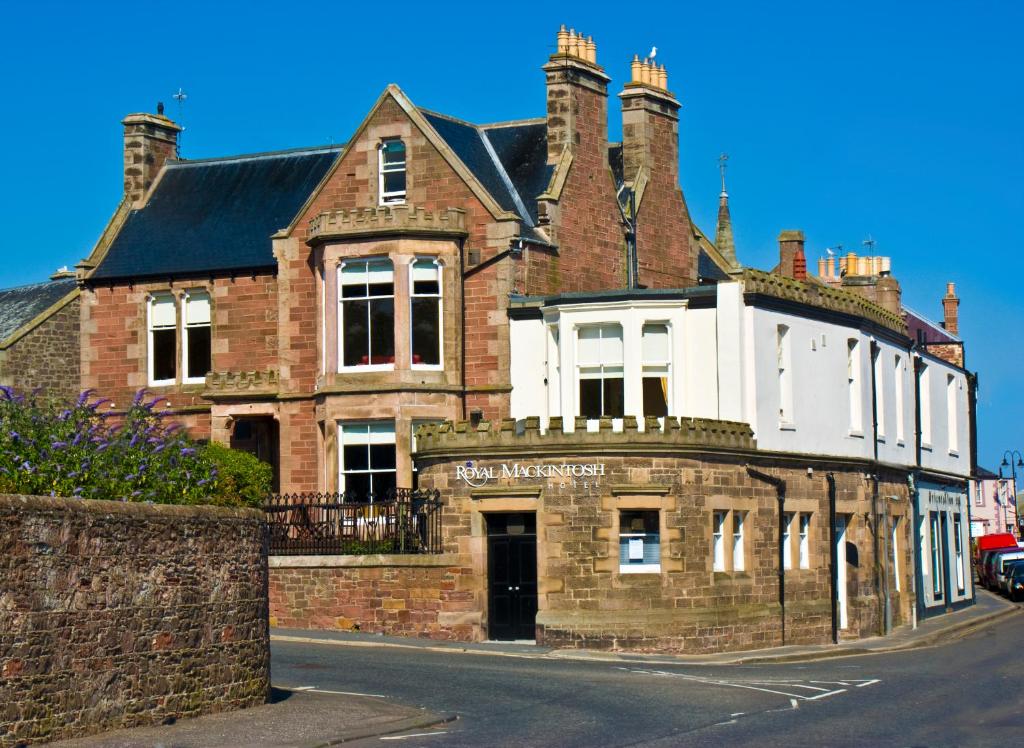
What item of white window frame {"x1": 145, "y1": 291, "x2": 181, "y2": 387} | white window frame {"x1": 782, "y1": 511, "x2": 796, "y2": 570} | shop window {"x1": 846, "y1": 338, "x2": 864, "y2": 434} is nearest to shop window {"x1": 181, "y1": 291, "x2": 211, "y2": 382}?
white window frame {"x1": 145, "y1": 291, "x2": 181, "y2": 387}

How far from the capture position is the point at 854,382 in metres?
41.8

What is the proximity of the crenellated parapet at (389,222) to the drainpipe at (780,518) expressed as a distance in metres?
8.89

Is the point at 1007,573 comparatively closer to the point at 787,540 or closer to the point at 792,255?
the point at 792,255

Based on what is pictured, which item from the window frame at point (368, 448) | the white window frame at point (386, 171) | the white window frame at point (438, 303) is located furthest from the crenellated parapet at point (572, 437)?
the white window frame at point (386, 171)

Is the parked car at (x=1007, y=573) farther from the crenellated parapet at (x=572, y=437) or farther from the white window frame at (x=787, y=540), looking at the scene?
the crenellated parapet at (x=572, y=437)

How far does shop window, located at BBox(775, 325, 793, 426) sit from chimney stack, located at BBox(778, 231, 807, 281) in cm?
2063

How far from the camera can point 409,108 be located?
40562 mm

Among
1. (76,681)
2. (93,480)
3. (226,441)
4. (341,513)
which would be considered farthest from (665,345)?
(76,681)

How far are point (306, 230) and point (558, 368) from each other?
A: 7.54 m

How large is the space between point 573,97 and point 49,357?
15502 mm

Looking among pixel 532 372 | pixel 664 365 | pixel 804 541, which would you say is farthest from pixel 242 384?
pixel 804 541

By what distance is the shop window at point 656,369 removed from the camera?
37.0 metres

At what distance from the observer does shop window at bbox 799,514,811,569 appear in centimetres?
3856

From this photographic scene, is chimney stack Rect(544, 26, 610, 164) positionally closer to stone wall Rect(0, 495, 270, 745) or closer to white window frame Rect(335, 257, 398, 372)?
white window frame Rect(335, 257, 398, 372)
